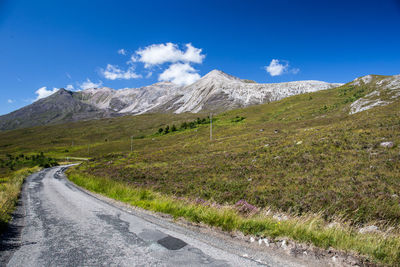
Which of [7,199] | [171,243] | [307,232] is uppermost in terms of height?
[307,232]

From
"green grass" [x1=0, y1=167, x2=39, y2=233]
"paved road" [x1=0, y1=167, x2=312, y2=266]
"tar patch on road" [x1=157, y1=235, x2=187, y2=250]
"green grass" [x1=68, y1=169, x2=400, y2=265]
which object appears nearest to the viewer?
"green grass" [x1=68, y1=169, x2=400, y2=265]

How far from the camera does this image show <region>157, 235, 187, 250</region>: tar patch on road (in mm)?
5405

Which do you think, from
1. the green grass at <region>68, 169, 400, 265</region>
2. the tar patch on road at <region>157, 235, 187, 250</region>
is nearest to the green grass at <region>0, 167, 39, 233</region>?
the tar patch on road at <region>157, 235, 187, 250</region>

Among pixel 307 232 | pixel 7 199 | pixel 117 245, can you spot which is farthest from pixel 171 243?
pixel 7 199

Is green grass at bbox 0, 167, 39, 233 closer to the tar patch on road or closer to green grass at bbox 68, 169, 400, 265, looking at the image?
the tar patch on road

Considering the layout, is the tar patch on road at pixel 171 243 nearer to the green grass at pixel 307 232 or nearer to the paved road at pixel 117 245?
the paved road at pixel 117 245

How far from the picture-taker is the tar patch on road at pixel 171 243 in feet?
17.7

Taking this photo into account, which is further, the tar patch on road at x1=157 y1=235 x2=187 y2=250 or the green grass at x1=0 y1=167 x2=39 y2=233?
the green grass at x1=0 y1=167 x2=39 y2=233

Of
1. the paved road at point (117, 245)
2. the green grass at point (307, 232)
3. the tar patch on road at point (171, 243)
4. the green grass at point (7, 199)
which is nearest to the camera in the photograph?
the green grass at point (307, 232)

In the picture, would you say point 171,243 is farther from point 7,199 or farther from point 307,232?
point 7,199

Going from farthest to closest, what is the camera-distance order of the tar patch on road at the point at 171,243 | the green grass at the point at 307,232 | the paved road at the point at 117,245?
the tar patch on road at the point at 171,243 → the paved road at the point at 117,245 → the green grass at the point at 307,232

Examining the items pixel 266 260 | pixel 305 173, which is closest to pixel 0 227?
pixel 266 260

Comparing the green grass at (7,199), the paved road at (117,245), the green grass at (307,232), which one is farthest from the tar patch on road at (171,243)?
the green grass at (7,199)

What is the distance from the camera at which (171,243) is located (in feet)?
18.5
